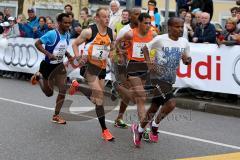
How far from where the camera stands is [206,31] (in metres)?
12.5

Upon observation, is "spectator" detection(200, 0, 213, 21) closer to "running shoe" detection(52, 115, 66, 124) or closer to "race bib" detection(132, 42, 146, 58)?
"running shoe" detection(52, 115, 66, 124)

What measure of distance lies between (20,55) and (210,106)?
24.4ft

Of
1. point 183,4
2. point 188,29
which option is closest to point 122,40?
point 188,29

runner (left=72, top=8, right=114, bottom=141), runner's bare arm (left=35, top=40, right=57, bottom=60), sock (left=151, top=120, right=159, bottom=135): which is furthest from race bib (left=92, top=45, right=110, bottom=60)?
sock (left=151, top=120, right=159, bottom=135)

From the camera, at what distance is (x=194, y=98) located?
1255cm

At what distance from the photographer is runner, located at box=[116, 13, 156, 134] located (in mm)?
8328

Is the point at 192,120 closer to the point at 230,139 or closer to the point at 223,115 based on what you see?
the point at 223,115

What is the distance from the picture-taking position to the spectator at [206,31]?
40.8 ft

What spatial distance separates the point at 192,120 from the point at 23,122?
3132 millimetres

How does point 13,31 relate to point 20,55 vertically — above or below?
above

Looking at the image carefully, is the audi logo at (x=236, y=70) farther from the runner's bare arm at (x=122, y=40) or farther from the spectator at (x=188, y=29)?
the runner's bare arm at (x=122, y=40)

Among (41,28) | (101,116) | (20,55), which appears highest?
(41,28)

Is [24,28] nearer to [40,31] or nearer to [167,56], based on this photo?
[40,31]

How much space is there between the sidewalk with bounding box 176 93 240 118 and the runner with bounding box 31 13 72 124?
3.41 m
